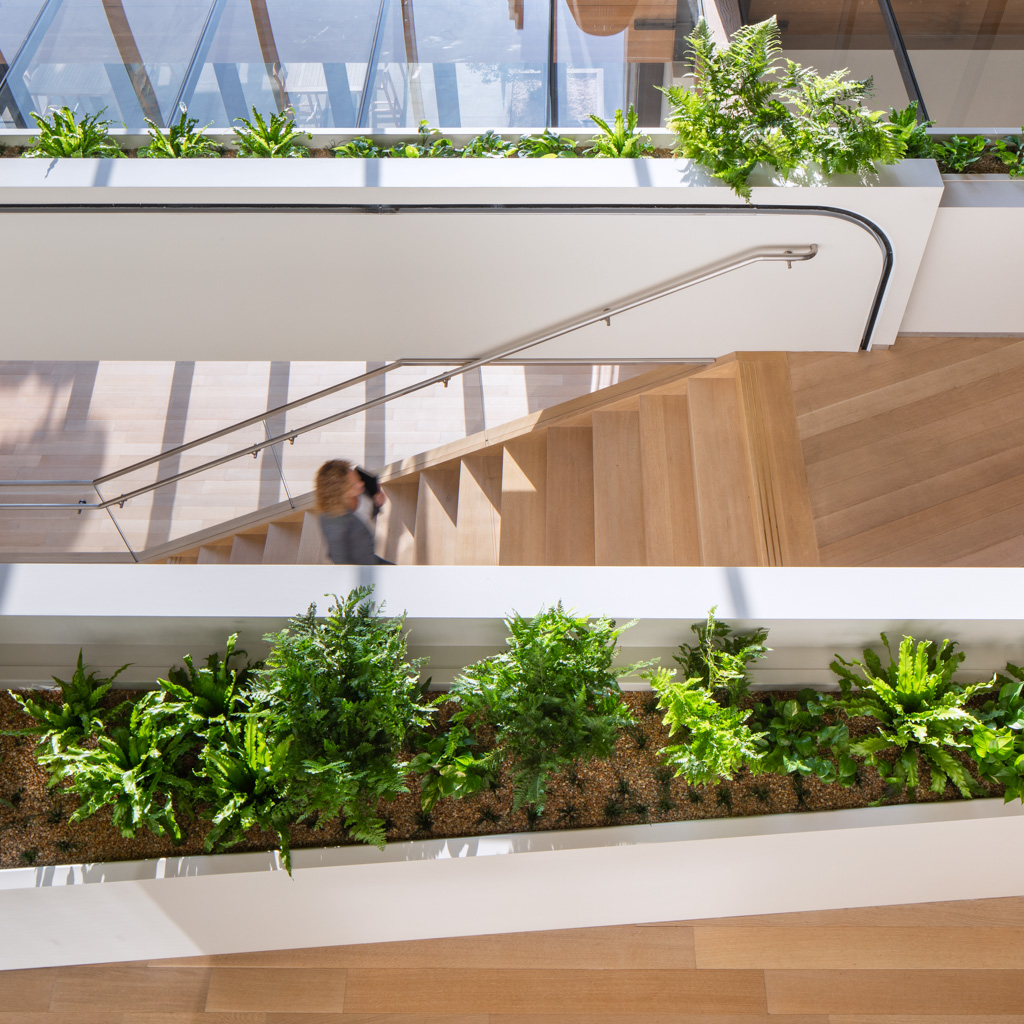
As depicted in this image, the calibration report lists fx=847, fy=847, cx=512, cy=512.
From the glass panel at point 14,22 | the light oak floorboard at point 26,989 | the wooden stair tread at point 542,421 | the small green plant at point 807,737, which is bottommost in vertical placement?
the light oak floorboard at point 26,989

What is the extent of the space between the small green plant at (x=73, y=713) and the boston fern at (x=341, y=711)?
0.61 meters

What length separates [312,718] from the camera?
2590 mm

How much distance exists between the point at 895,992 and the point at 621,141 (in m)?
4.10

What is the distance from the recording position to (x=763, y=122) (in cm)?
389

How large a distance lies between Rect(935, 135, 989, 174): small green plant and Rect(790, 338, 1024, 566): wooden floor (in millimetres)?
902

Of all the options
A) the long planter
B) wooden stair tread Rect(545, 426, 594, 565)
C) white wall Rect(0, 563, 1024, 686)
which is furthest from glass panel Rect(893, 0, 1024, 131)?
the long planter

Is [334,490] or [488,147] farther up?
[488,147]

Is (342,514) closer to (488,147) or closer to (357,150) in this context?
(357,150)

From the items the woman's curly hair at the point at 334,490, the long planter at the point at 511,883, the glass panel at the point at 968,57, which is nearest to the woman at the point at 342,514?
the woman's curly hair at the point at 334,490

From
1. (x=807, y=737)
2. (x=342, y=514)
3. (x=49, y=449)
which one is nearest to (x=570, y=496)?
(x=342, y=514)

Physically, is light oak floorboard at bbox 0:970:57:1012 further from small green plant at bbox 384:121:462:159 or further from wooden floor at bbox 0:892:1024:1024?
Result: small green plant at bbox 384:121:462:159

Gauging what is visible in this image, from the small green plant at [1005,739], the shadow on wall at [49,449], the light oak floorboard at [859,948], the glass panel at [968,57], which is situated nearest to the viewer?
the small green plant at [1005,739]

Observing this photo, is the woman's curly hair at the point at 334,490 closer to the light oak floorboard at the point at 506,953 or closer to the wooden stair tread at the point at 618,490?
the wooden stair tread at the point at 618,490

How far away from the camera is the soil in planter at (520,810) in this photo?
292 centimetres
